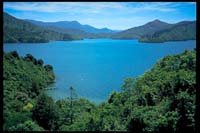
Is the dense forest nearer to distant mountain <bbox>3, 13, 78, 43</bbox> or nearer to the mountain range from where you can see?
distant mountain <bbox>3, 13, 78, 43</bbox>

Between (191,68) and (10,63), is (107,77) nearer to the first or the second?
(10,63)

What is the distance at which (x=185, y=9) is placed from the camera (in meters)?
9.19

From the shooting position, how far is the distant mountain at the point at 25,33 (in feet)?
105

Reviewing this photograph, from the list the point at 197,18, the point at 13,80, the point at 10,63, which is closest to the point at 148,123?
the point at 197,18

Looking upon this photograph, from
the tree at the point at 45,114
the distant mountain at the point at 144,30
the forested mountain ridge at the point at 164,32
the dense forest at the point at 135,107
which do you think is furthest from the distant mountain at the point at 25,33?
the tree at the point at 45,114

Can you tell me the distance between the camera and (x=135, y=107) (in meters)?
6.54

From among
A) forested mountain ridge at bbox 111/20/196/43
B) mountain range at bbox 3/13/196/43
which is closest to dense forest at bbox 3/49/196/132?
mountain range at bbox 3/13/196/43

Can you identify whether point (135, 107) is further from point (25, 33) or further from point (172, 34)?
point (25, 33)

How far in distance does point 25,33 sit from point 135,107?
1221 inches

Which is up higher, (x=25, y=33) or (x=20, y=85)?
(x=25, y=33)

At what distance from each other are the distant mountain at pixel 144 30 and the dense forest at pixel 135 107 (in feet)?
86.3

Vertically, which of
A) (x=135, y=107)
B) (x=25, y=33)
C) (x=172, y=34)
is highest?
(x=25, y=33)

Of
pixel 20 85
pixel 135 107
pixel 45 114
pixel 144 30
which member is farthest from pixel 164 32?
pixel 135 107

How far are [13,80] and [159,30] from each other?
25.1 meters
